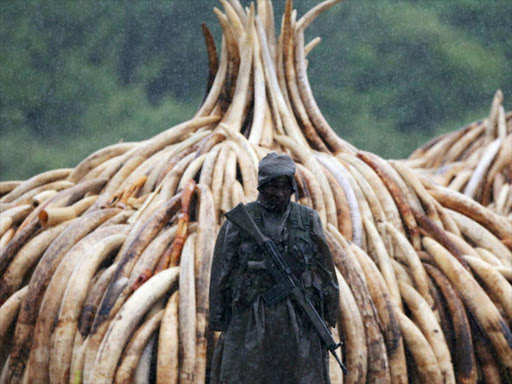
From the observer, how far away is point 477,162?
391 inches

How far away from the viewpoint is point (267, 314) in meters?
4.17

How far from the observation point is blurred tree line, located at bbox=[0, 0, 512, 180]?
564 inches

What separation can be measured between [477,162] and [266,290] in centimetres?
626

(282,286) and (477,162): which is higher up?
(477,162)

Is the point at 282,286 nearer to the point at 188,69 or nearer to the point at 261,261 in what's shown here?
the point at 261,261

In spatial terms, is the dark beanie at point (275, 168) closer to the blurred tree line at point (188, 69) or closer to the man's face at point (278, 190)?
the man's face at point (278, 190)

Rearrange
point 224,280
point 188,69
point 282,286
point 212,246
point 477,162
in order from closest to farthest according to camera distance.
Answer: point 282,286, point 224,280, point 212,246, point 477,162, point 188,69

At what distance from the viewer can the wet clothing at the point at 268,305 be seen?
4.13 m

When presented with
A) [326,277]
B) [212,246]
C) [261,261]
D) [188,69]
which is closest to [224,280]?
[261,261]

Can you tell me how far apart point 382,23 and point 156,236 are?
1000cm

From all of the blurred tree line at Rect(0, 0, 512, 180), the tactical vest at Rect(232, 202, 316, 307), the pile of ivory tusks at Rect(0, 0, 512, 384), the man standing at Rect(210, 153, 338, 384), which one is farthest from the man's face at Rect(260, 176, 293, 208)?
the blurred tree line at Rect(0, 0, 512, 180)

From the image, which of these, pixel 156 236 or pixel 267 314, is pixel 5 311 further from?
pixel 267 314

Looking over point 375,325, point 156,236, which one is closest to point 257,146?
point 156,236

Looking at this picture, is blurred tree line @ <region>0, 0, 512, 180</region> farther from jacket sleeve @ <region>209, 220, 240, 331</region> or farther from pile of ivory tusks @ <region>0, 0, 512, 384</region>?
jacket sleeve @ <region>209, 220, 240, 331</region>
